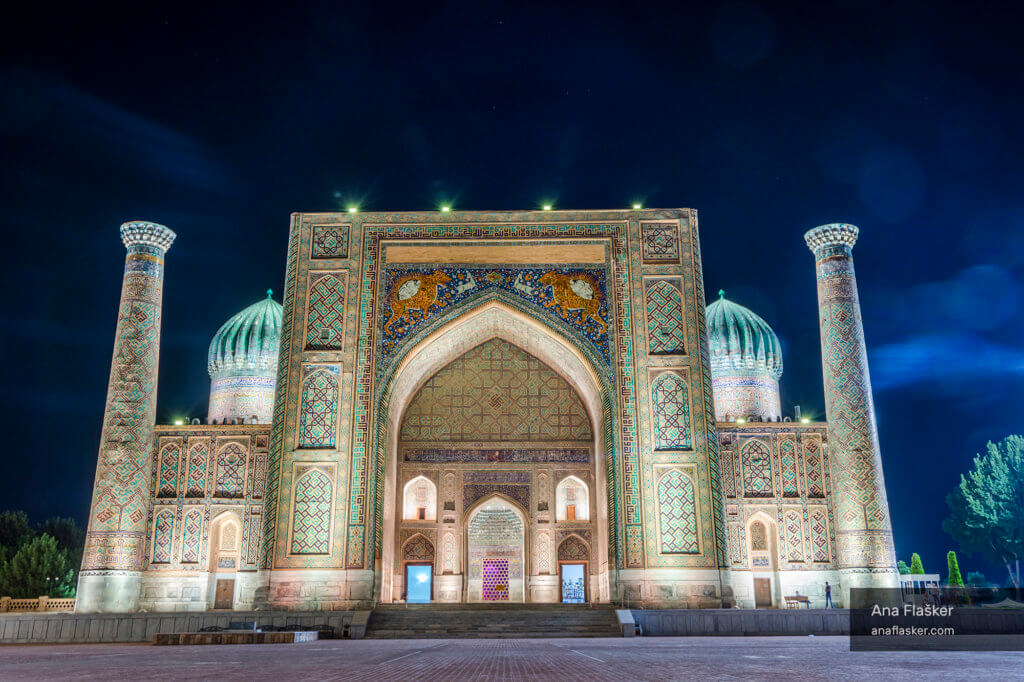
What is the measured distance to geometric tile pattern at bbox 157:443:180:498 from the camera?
37.5 feet

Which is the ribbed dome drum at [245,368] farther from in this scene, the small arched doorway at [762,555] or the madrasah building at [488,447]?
the small arched doorway at [762,555]

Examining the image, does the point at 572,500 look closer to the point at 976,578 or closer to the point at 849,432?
the point at 849,432

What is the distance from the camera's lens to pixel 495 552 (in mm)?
12242

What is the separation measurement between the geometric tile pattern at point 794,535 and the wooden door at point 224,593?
7331 mm

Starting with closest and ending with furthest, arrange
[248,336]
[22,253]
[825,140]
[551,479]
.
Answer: [551,479] → [248,336] → [825,140] → [22,253]

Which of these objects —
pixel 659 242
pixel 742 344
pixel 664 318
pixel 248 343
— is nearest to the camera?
pixel 664 318

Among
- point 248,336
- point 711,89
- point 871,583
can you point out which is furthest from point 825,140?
point 248,336

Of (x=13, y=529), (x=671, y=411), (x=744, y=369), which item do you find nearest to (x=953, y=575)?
(x=744, y=369)

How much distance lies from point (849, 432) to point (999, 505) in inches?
354

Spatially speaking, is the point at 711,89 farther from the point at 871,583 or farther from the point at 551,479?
the point at 871,583

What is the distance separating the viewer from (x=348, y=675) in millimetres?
2662

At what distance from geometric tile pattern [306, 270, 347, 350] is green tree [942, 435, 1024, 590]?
14.3 meters

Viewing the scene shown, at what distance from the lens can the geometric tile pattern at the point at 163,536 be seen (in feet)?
36.9

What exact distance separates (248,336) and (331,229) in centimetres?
479
